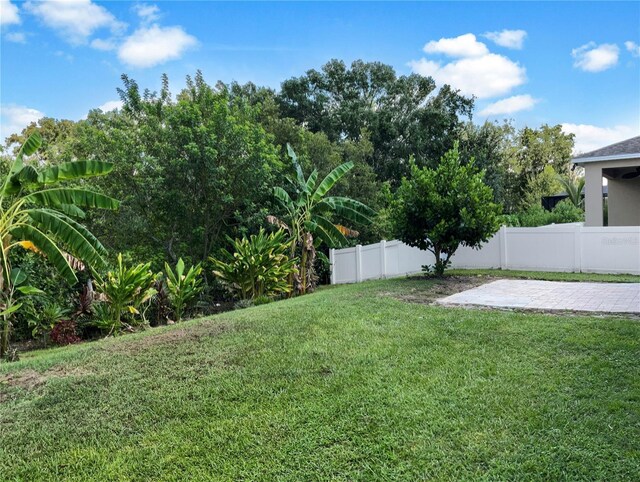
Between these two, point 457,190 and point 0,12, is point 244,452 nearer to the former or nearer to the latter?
point 457,190

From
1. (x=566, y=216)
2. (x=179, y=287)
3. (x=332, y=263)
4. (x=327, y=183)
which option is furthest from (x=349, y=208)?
(x=566, y=216)

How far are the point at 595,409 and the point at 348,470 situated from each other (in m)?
2.15

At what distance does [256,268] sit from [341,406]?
8.33 metres

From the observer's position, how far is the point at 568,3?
11.5m

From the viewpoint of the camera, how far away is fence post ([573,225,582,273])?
40.4 feet

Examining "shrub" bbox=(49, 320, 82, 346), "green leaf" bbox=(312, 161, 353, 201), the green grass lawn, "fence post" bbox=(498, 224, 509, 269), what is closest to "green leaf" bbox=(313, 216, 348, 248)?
"green leaf" bbox=(312, 161, 353, 201)

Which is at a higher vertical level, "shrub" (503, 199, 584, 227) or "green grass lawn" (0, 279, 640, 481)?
"shrub" (503, 199, 584, 227)

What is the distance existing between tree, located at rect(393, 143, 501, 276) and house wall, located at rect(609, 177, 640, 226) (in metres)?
7.65

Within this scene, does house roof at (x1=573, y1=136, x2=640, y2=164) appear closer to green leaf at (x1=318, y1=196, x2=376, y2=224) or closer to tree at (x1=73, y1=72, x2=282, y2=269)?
green leaf at (x1=318, y1=196, x2=376, y2=224)

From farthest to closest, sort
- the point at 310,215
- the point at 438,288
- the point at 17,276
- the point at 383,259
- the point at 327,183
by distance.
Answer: the point at 383,259
the point at 310,215
the point at 327,183
the point at 438,288
the point at 17,276

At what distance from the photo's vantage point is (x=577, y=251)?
1241 cm

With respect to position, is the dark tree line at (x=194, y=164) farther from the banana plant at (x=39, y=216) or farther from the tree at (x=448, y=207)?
the banana plant at (x=39, y=216)

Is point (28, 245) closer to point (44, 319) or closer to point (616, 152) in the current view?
point (44, 319)

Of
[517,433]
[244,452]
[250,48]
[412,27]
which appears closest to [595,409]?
[517,433]
